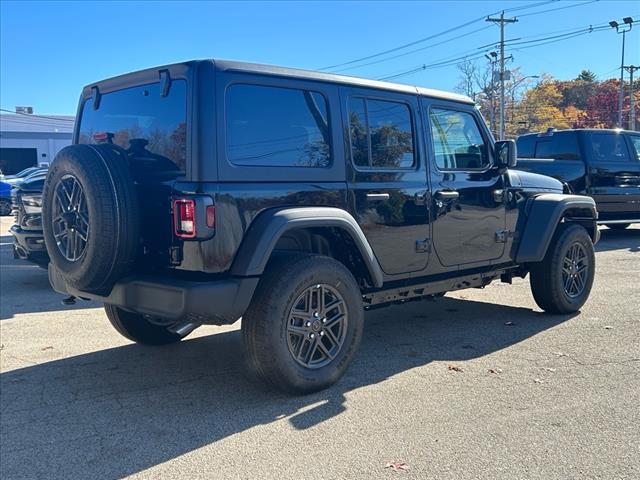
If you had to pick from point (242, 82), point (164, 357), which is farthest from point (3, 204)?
point (242, 82)

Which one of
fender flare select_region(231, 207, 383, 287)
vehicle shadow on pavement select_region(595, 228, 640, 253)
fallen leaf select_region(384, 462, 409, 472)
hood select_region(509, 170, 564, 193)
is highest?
hood select_region(509, 170, 564, 193)

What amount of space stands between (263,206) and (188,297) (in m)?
0.72

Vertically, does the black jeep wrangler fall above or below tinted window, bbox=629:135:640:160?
below

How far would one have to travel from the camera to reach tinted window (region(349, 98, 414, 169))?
4.29m

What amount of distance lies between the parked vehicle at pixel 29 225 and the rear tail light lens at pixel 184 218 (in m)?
3.70

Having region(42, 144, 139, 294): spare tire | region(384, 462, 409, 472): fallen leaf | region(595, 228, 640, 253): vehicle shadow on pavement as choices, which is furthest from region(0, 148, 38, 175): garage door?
region(384, 462, 409, 472): fallen leaf

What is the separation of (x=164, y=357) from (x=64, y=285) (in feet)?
3.52

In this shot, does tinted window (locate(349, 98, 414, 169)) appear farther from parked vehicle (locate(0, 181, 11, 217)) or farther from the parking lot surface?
parked vehicle (locate(0, 181, 11, 217))

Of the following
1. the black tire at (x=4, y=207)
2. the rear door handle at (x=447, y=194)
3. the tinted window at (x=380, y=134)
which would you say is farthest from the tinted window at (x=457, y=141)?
the black tire at (x=4, y=207)

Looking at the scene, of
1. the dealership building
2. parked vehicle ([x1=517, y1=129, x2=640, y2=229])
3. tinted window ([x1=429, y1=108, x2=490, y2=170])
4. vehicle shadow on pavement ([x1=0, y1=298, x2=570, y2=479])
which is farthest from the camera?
the dealership building

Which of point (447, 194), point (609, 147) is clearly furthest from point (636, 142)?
point (447, 194)

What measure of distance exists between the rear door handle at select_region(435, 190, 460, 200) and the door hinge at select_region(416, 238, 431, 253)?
37 centimetres

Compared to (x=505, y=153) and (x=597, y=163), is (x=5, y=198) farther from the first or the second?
(x=505, y=153)

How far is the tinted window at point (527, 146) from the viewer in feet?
37.3
